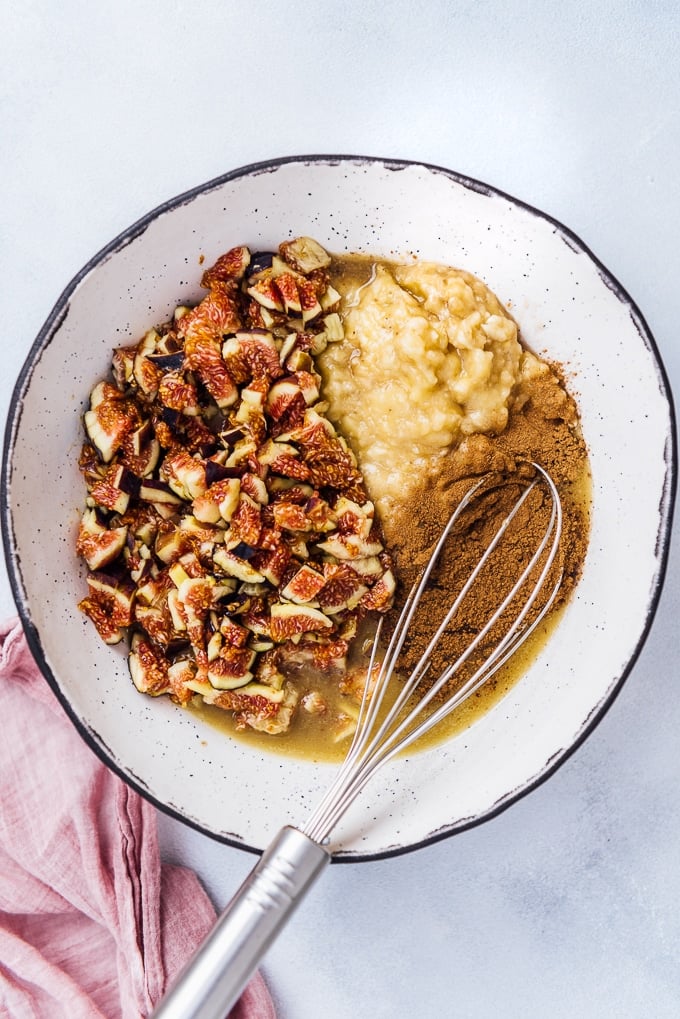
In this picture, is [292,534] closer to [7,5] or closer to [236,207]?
[236,207]

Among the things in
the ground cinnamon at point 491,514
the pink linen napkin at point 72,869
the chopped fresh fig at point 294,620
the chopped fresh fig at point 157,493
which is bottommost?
the pink linen napkin at point 72,869

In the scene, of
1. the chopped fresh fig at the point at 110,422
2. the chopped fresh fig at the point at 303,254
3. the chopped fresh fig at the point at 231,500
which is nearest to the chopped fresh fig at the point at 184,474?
the chopped fresh fig at the point at 231,500

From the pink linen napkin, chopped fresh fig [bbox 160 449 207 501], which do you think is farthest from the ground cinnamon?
the pink linen napkin

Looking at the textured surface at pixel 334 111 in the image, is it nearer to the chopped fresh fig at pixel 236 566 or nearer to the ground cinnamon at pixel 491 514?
the ground cinnamon at pixel 491 514

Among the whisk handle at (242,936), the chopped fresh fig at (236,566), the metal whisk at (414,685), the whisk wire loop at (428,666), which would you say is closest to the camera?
the whisk handle at (242,936)

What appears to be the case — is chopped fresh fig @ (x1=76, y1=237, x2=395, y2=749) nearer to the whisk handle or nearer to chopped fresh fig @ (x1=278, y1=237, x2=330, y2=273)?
chopped fresh fig @ (x1=278, y1=237, x2=330, y2=273)

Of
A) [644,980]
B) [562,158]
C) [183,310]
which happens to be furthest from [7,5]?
[644,980]

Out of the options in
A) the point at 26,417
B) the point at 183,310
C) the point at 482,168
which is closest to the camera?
the point at 26,417
